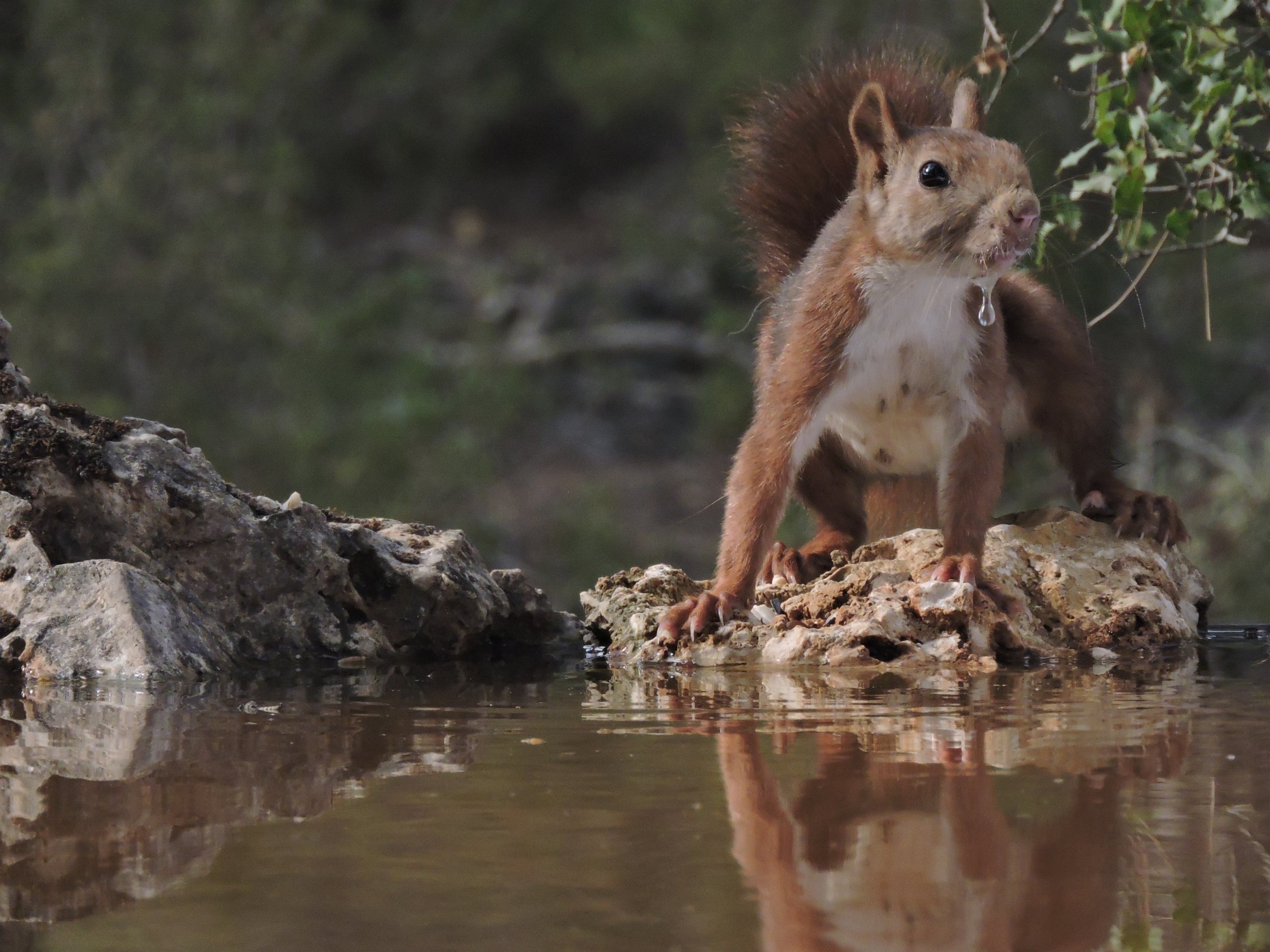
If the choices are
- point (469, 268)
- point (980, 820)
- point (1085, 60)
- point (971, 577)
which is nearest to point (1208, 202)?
point (1085, 60)

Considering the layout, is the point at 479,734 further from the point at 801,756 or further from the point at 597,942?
the point at 597,942

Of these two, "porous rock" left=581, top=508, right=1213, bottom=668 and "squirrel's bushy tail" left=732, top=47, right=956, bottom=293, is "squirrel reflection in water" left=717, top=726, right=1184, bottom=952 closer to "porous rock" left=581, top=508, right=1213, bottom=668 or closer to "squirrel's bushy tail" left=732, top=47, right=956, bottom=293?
"porous rock" left=581, top=508, right=1213, bottom=668

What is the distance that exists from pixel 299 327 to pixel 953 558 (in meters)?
10.1

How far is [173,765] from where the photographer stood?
2.52 metres

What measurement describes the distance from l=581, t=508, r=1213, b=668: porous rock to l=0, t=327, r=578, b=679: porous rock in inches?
18.6

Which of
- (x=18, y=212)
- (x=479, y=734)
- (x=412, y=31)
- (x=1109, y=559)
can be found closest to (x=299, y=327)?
(x=18, y=212)

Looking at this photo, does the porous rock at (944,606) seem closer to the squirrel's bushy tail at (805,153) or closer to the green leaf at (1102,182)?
the green leaf at (1102,182)

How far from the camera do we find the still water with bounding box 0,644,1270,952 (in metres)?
1.72

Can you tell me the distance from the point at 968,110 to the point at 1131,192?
1.81ft

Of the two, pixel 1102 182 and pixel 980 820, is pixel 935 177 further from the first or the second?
pixel 980 820

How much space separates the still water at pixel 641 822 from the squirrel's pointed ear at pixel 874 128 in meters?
1.55

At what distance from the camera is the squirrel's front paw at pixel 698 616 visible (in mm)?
3963

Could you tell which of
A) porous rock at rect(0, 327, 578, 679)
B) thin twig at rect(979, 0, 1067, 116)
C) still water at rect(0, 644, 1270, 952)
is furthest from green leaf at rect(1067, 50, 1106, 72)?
porous rock at rect(0, 327, 578, 679)

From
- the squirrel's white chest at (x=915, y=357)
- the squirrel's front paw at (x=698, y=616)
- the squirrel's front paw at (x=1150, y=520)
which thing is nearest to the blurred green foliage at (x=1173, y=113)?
the squirrel's white chest at (x=915, y=357)
